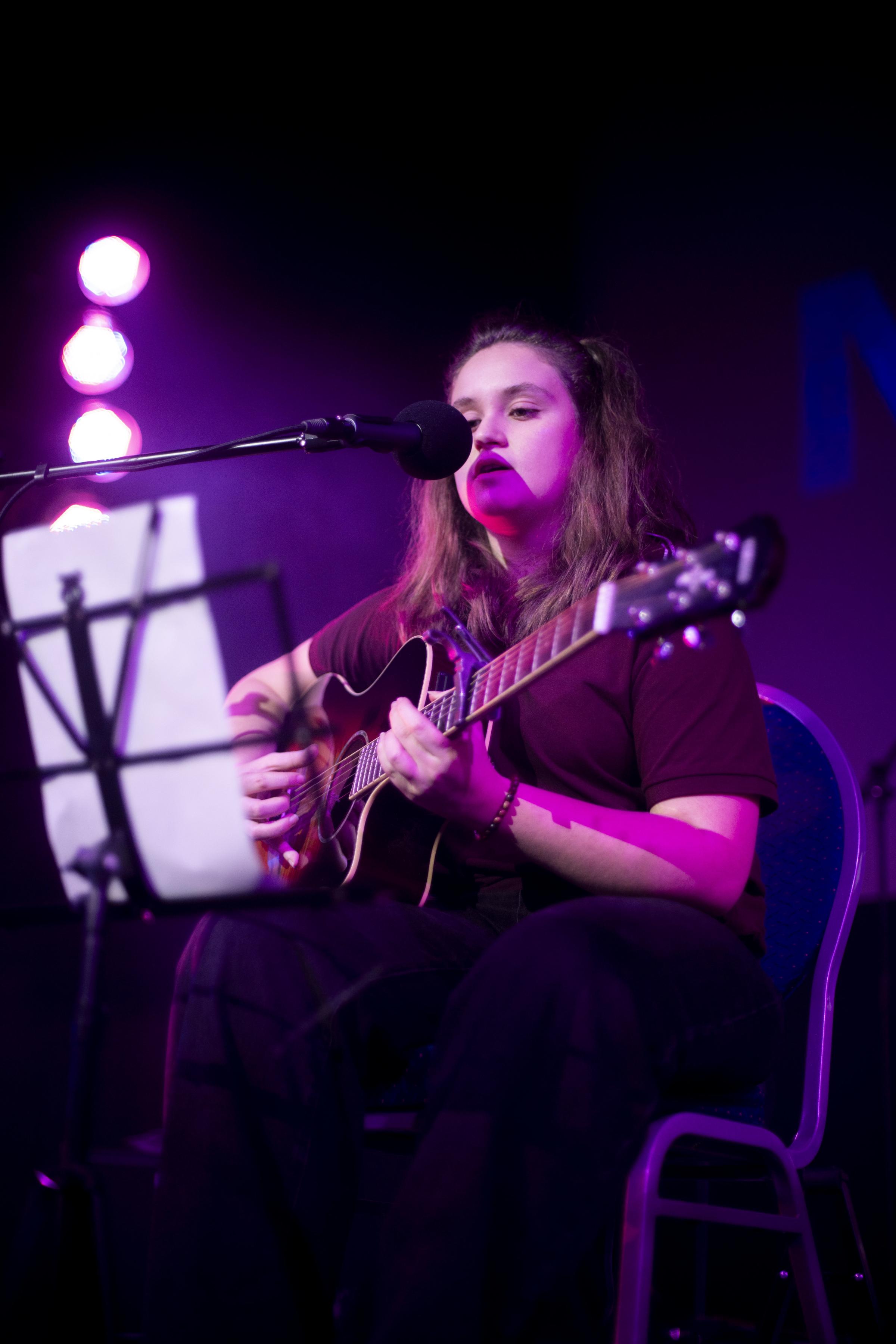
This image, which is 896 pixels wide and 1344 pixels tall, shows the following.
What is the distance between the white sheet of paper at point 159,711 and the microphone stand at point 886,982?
1880mm

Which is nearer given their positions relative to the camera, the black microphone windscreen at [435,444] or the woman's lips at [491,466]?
the black microphone windscreen at [435,444]

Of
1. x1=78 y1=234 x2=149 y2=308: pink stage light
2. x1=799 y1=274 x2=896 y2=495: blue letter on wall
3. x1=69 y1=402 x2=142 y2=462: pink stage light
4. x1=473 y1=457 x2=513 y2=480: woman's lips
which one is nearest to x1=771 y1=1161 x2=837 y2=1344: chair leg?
x1=473 y1=457 x2=513 y2=480: woman's lips

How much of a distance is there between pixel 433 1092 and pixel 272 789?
0.76 metres

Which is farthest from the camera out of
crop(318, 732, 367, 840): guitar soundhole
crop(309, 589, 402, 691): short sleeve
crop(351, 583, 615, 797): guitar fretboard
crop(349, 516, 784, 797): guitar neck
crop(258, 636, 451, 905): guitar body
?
crop(309, 589, 402, 691): short sleeve

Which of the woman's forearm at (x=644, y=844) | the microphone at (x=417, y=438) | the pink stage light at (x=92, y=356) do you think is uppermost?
the pink stage light at (x=92, y=356)

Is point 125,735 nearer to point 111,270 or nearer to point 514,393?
point 514,393

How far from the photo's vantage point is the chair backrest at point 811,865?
1.56m

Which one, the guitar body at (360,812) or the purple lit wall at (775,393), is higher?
the purple lit wall at (775,393)

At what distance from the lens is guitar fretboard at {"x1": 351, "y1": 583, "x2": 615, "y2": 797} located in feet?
4.03

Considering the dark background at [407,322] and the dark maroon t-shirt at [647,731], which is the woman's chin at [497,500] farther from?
the dark background at [407,322]

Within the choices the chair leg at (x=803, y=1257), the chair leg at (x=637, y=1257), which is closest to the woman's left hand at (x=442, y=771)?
the chair leg at (x=637, y=1257)

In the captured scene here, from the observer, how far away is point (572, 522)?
1887 mm

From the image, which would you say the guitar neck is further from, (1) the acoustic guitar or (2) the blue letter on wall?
(2) the blue letter on wall

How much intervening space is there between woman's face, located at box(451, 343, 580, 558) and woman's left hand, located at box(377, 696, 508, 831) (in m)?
0.64
